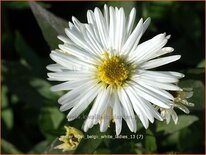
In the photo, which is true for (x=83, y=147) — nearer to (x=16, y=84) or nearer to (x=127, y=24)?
(x=127, y=24)

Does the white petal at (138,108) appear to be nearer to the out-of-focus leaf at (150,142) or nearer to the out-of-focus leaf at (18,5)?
the out-of-focus leaf at (150,142)

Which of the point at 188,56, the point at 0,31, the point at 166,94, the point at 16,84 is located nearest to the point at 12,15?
the point at 0,31

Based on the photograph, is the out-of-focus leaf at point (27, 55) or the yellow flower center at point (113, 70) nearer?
the yellow flower center at point (113, 70)

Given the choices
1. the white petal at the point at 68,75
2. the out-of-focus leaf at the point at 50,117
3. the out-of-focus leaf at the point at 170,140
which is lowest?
the out-of-focus leaf at the point at 170,140

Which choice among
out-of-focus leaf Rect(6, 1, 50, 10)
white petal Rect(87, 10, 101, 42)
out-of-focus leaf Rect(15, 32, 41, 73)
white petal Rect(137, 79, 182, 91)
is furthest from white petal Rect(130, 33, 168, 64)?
out-of-focus leaf Rect(6, 1, 50, 10)

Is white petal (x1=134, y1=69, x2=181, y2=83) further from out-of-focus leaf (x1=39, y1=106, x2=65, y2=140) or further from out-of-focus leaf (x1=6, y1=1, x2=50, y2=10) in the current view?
out-of-focus leaf (x1=6, y1=1, x2=50, y2=10)

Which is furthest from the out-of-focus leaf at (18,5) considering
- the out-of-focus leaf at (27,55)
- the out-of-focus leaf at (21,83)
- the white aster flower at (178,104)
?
the white aster flower at (178,104)
